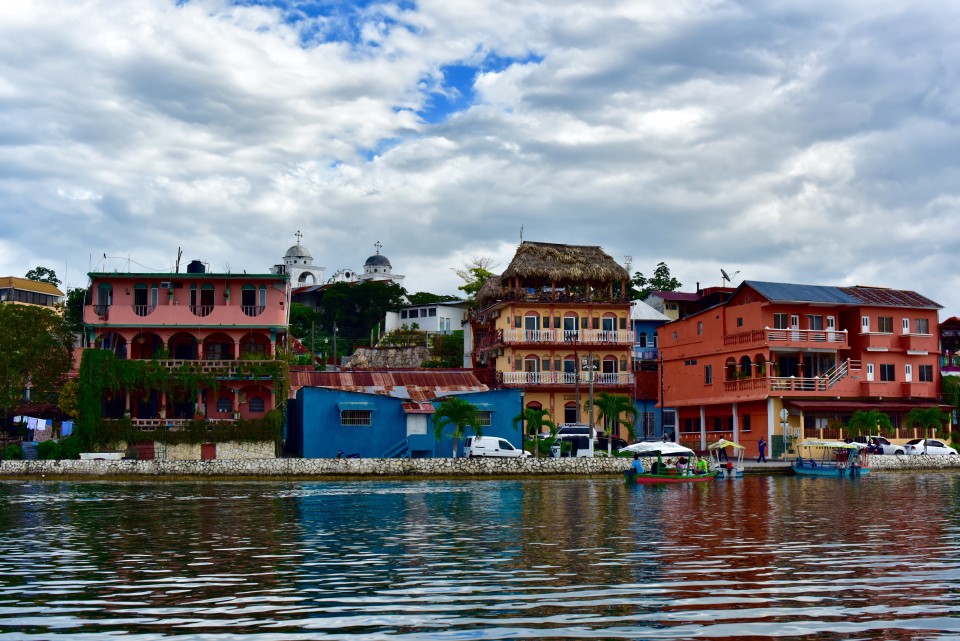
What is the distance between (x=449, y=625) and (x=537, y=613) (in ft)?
4.13

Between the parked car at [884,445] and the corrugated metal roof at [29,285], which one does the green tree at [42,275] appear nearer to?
the corrugated metal roof at [29,285]

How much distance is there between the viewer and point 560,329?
75.0 metres

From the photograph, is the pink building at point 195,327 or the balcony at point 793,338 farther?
the balcony at point 793,338

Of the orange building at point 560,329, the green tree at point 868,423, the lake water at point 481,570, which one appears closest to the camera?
the lake water at point 481,570

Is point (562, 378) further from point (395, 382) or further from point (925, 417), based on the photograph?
point (925, 417)

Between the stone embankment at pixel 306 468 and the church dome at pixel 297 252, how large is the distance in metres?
118

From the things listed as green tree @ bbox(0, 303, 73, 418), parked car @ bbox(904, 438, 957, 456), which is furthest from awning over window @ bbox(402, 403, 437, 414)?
parked car @ bbox(904, 438, 957, 456)

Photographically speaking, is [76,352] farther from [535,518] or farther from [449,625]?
[449,625]

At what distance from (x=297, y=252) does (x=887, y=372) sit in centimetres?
11720

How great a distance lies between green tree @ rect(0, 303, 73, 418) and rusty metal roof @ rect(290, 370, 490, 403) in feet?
47.2

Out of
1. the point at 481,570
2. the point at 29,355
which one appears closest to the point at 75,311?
the point at 29,355

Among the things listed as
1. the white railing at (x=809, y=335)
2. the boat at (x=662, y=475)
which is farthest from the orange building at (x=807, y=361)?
the boat at (x=662, y=475)

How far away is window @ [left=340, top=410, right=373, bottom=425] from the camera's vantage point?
6000 centimetres

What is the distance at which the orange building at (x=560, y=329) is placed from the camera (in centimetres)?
7406
